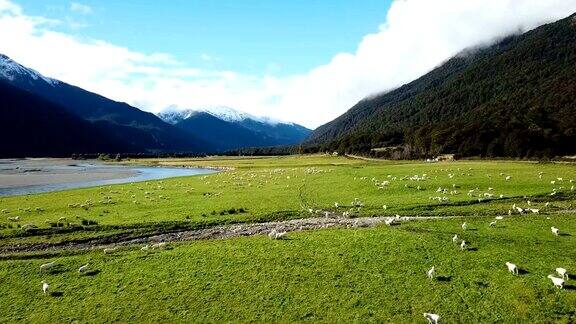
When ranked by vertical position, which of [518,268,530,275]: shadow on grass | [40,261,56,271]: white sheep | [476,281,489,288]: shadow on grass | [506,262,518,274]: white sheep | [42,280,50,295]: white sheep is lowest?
[42,280,50,295]: white sheep

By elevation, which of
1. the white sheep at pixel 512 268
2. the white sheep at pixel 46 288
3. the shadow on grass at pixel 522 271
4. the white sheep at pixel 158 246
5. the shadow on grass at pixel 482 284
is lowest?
the white sheep at pixel 46 288

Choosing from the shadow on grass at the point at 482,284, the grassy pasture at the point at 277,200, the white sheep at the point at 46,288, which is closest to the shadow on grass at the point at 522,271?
the shadow on grass at the point at 482,284

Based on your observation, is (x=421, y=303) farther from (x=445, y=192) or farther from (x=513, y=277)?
(x=445, y=192)

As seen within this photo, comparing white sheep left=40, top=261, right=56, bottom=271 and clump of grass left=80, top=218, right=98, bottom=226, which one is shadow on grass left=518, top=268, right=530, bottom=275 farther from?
clump of grass left=80, top=218, right=98, bottom=226

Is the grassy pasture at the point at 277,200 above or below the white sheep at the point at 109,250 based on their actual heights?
above

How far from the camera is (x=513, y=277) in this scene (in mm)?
22547

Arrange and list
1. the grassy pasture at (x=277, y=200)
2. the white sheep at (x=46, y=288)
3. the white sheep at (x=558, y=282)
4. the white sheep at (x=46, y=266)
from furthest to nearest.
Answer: the grassy pasture at (x=277, y=200), the white sheep at (x=46, y=266), the white sheep at (x=46, y=288), the white sheep at (x=558, y=282)

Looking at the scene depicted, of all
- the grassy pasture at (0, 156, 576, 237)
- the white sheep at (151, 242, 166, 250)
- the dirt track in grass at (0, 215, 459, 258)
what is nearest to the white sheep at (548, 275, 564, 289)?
the dirt track in grass at (0, 215, 459, 258)

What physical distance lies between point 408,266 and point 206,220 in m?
22.0

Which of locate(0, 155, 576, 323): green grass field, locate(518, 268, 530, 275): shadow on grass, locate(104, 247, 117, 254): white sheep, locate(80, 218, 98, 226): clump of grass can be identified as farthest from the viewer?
locate(80, 218, 98, 226): clump of grass

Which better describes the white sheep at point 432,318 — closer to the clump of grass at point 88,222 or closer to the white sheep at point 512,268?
the white sheep at point 512,268

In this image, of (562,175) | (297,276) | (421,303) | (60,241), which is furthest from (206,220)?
(562,175)

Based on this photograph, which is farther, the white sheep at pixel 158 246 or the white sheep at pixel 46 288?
the white sheep at pixel 158 246

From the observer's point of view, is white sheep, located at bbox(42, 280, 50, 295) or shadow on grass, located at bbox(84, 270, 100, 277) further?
shadow on grass, located at bbox(84, 270, 100, 277)
